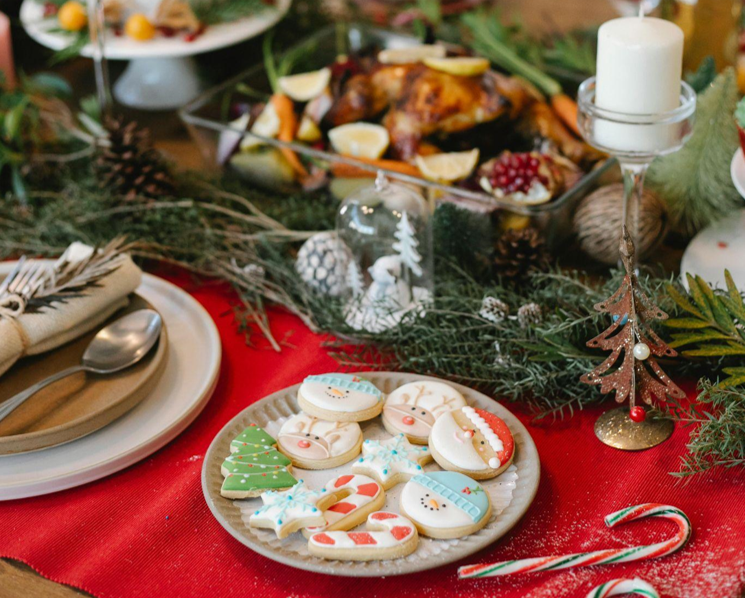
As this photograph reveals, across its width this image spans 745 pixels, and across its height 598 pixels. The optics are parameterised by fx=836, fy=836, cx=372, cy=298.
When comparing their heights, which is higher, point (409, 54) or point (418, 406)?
point (409, 54)

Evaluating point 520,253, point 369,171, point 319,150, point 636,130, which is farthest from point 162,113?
point 636,130

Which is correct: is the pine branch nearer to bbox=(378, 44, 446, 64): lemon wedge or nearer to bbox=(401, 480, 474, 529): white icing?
bbox=(378, 44, 446, 64): lemon wedge

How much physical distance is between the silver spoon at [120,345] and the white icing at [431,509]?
32 cm

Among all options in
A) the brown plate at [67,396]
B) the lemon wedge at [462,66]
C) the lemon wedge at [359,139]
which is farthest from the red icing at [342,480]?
the lemon wedge at [462,66]

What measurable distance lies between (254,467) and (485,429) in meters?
0.20

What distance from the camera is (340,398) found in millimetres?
757

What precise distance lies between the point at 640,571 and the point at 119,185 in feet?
2.72

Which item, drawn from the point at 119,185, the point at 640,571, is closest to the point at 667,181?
the point at 640,571

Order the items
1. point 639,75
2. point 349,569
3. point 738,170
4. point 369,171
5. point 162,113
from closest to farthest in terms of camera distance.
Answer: point 349,569 < point 639,75 < point 738,170 < point 369,171 < point 162,113

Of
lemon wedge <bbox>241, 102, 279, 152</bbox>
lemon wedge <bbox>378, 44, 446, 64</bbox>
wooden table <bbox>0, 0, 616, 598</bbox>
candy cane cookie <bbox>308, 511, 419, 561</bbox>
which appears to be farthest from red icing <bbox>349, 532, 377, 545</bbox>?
lemon wedge <bbox>378, 44, 446, 64</bbox>

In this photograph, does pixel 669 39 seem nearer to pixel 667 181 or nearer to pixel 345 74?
pixel 667 181

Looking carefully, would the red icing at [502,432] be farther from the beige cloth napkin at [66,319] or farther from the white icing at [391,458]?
the beige cloth napkin at [66,319]

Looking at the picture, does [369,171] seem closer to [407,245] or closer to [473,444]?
[407,245]

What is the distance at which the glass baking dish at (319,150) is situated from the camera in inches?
37.5
